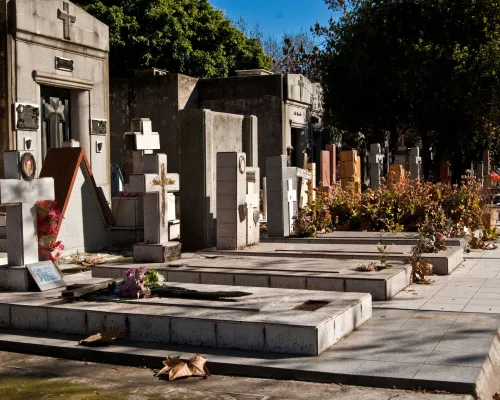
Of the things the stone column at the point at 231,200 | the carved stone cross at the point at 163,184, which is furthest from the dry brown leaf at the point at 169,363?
the stone column at the point at 231,200

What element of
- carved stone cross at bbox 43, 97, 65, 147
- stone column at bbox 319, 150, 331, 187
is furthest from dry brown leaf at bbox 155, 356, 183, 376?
stone column at bbox 319, 150, 331, 187

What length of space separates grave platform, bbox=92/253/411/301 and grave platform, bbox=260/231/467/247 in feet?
7.73

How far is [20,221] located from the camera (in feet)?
25.7

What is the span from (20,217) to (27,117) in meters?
6.39

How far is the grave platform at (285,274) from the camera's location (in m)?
8.41

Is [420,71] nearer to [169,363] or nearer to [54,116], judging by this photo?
[54,116]

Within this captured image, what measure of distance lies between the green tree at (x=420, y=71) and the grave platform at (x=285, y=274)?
17.4 m

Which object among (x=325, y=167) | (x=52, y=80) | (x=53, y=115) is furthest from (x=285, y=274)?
(x=325, y=167)

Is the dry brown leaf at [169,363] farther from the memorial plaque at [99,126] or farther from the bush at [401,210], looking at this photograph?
the memorial plaque at [99,126]

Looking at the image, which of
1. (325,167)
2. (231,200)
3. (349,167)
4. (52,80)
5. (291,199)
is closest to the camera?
(231,200)

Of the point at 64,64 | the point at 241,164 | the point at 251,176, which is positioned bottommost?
the point at 251,176

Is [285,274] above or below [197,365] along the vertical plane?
above

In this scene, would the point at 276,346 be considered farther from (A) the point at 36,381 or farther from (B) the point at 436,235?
(B) the point at 436,235

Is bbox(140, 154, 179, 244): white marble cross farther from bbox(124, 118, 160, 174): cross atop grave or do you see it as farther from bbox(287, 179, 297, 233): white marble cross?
bbox(287, 179, 297, 233): white marble cross
